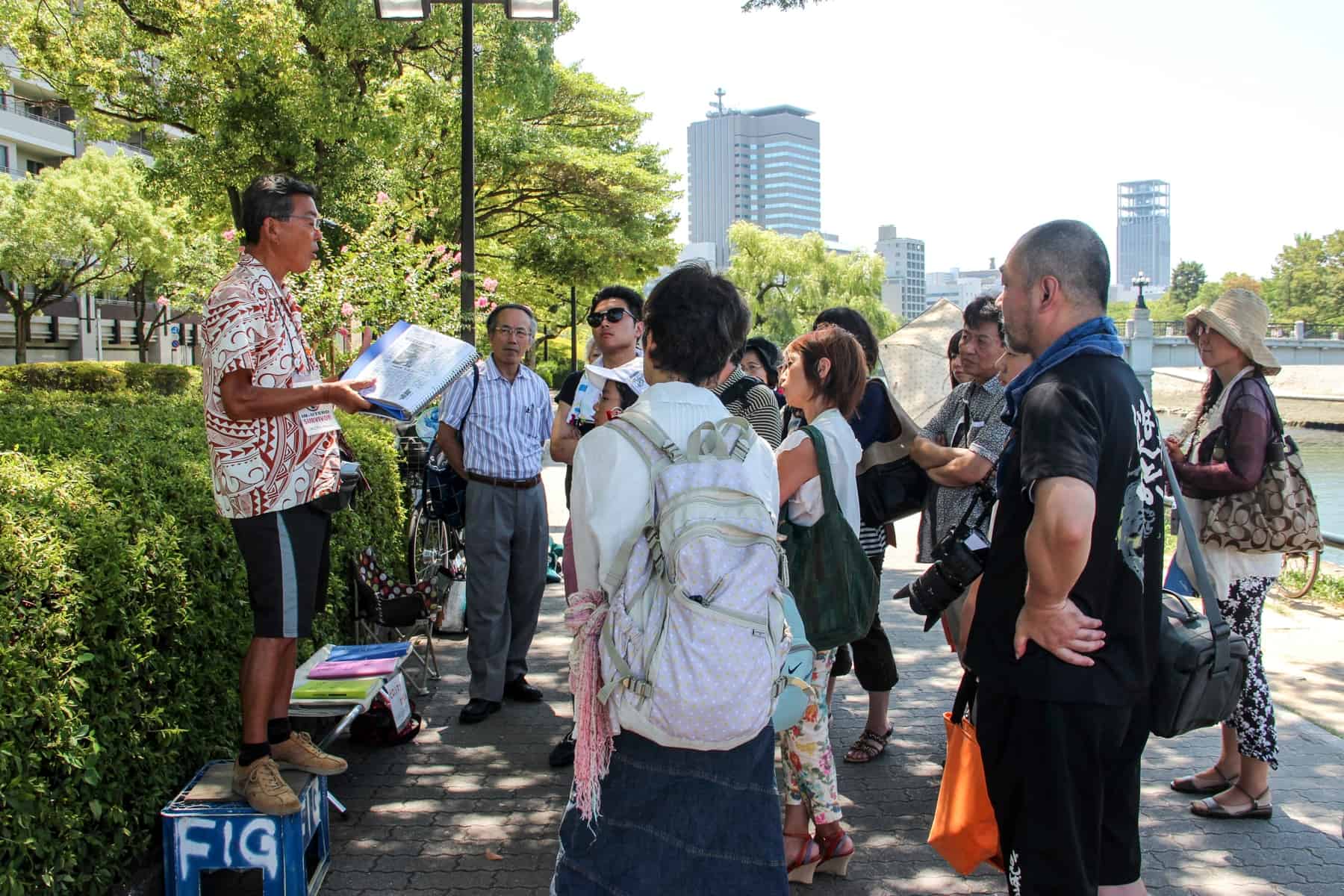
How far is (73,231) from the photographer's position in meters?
39.2

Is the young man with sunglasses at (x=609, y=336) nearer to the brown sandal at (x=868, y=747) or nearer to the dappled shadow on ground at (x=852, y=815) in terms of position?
the dappled shadow on ground at (x=852, y=815)

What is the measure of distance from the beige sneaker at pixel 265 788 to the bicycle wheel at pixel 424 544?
4.07m

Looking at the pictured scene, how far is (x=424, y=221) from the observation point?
1862cm

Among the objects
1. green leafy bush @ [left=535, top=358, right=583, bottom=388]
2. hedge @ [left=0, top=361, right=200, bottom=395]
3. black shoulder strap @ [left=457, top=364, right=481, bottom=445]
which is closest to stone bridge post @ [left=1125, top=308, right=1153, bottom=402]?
green leafy bush @ [left=535, top=358, right=583, bottom=388]

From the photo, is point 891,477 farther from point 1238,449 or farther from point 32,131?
point 32,131

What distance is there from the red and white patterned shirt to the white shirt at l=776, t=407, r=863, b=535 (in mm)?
1631

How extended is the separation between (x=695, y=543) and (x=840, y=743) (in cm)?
326

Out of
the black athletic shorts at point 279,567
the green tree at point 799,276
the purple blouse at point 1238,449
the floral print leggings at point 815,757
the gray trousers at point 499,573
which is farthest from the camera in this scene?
the green tree at point 799,276

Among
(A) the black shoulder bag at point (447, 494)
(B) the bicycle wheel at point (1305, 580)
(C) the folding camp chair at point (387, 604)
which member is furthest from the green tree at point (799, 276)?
(C) the folding camp chair at point (387, 604)

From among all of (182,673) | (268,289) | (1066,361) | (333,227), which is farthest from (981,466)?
(333,227)

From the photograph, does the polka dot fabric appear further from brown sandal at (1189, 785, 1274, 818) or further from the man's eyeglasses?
brown sandal at (1189, 785, 1274, 818)

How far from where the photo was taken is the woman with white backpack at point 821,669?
3.56 meters

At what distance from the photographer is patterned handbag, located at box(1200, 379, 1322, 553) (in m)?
4.23

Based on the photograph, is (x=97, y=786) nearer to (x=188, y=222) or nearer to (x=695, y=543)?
(x=695, y=543)
